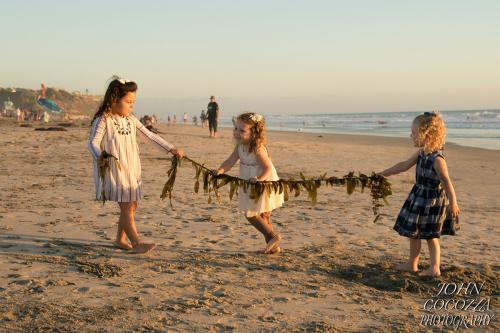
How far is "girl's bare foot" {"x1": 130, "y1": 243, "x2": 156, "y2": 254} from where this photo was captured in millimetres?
6031

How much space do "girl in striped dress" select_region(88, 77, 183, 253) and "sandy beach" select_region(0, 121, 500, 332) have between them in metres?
0.39

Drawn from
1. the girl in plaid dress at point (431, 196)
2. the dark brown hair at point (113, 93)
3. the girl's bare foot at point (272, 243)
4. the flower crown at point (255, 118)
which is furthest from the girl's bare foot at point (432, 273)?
the dark brown hair at point (113, 93)

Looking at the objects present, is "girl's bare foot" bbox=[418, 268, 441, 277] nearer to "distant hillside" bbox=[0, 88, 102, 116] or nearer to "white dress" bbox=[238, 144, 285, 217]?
"white dress" bbox=[238, 144, 285, 217]

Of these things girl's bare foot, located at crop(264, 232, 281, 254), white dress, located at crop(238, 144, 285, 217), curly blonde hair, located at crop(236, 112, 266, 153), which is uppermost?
curly blonde hair, located at crop(236, 112, 266, 153)

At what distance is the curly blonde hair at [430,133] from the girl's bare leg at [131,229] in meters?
3.02

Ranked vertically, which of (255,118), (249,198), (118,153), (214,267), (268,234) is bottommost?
(214,267)

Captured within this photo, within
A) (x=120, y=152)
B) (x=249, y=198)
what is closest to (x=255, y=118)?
(x=249, y=198)

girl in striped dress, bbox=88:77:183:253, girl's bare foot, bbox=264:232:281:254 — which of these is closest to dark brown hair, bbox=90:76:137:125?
girl in striped dress, bbox=88:77:183:253

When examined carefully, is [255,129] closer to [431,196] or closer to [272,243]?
[272,243]

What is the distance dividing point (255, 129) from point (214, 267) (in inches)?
64.4

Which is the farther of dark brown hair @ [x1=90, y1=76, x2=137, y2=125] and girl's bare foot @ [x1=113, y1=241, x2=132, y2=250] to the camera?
girl's bare foot @ [x1=113, y1=241, x2=132, y2=250]

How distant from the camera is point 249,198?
6.21m

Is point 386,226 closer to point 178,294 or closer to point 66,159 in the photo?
point 178,294

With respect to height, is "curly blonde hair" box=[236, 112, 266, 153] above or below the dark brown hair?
below
